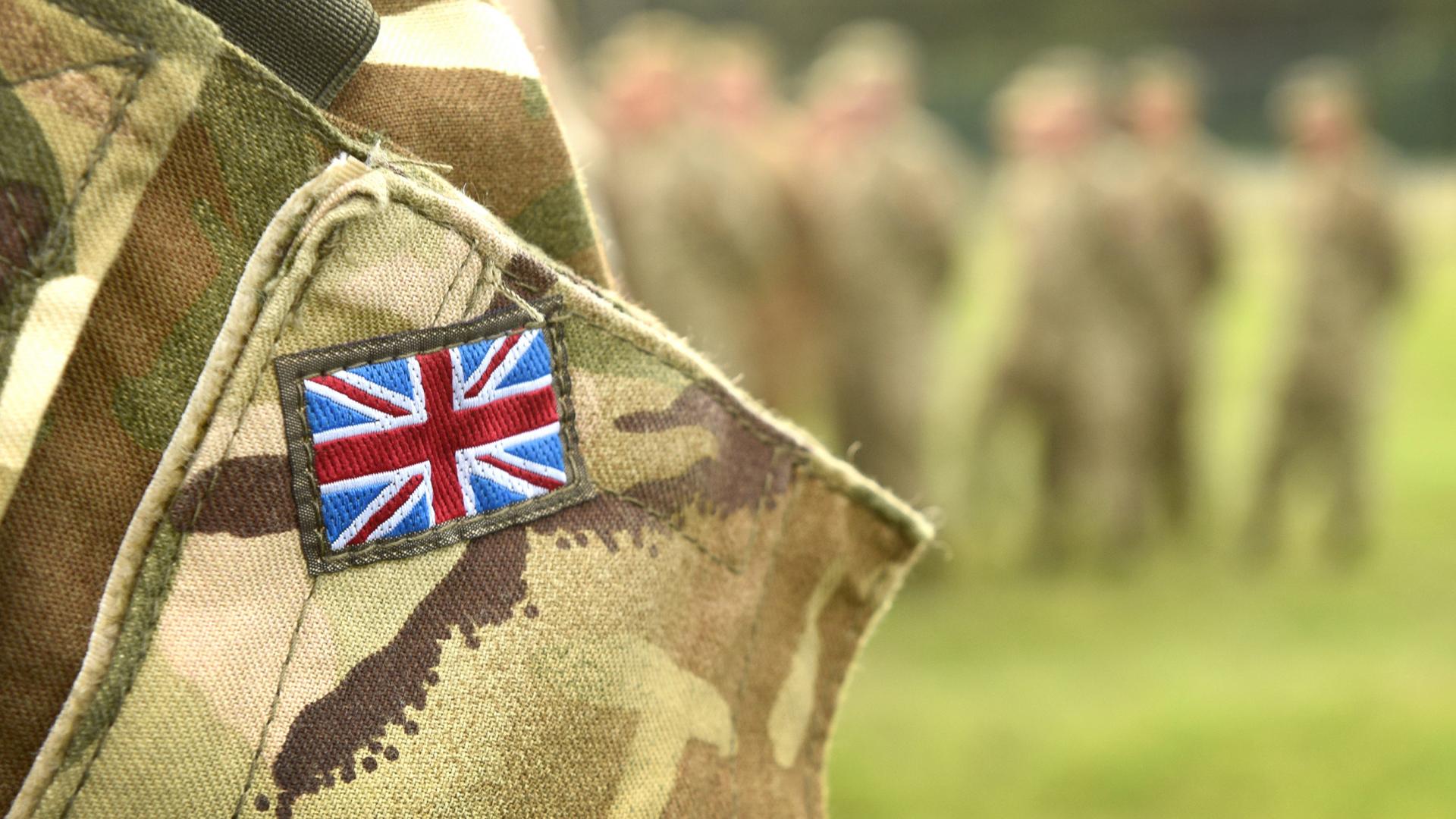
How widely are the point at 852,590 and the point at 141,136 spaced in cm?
27

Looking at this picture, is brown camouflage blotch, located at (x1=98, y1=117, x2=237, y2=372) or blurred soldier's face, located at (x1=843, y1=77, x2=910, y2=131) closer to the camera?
brown camouflage blotch, located at (x1=98, y1=117, x2=237, y2=372)

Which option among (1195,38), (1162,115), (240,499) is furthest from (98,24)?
(1195,38)

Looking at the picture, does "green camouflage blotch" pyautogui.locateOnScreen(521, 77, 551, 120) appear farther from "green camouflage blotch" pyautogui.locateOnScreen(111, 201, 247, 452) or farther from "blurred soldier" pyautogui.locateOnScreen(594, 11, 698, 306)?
"blurred soldier" pyautogui.locateOnScreen(594, 11, 698, 306)

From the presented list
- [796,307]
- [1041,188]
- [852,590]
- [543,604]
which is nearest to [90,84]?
[543,604]

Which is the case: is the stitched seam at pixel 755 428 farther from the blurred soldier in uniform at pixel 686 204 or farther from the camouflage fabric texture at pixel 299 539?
the blurred soldier in uniform at pixel 686 204

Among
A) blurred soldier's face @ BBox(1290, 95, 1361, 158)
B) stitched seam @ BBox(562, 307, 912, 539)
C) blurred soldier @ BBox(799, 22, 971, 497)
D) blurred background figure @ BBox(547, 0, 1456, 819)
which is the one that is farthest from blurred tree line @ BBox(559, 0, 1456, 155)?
stitched seam @ BBox(562, 307, 912, 539)

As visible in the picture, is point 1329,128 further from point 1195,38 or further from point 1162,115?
point 1195,38

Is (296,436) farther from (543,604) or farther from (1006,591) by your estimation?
(1006,591)

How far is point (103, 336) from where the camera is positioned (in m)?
0.35

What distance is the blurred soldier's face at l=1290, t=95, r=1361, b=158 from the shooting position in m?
3.19

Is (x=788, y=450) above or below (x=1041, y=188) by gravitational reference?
below

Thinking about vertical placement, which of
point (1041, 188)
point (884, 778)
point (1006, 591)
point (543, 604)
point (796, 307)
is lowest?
point (543, 604)

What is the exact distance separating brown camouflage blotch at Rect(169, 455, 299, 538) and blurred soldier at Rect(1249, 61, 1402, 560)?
10.6 feet

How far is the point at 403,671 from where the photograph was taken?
36 cm
